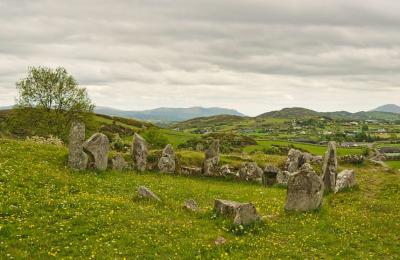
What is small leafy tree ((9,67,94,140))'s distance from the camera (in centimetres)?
8725

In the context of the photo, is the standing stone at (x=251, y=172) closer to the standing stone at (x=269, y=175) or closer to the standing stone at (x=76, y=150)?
the standing stone at (x=269, y=175)

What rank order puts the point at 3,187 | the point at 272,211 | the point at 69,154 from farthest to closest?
1. the point at 69,154
2. the point at 272,211
3. the point at 3,187

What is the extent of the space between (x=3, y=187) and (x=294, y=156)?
112 feet

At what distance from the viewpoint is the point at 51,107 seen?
90250 mm

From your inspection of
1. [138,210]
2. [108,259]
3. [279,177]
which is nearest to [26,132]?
[279,177]

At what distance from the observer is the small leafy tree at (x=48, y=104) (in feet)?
286

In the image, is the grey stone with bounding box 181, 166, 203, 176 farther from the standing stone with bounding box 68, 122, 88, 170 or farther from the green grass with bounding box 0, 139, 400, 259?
the standing stone with bounding box 68, 122, 88, 170

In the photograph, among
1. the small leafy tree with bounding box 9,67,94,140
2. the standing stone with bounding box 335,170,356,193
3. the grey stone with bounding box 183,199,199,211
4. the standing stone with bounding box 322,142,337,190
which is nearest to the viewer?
the grey stone with bounding box 183,199,199,211

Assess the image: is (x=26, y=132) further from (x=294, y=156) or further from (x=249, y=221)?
(x=249, y=221)

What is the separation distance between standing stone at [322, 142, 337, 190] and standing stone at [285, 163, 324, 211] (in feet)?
32.6

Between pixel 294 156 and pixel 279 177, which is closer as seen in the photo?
pixel 279 177

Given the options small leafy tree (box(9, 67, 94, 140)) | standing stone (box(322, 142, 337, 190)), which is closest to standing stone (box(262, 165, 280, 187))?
standing stone (box(322, 142, 337, 190))

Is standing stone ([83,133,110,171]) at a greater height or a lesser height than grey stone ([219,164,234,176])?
greater

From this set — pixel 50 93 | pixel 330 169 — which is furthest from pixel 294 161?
pixel 50 93
